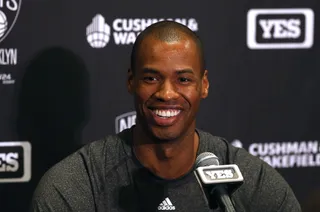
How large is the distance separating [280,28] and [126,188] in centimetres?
77

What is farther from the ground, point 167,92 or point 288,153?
point 167,92

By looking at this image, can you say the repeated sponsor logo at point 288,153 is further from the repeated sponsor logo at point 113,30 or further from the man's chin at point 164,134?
the man's chin at point 164,134

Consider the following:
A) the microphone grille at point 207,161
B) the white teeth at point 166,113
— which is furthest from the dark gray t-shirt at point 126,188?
the microphone grille at point 207,161

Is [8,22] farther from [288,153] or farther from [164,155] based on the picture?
[288,153]

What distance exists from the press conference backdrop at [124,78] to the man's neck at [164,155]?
40cm

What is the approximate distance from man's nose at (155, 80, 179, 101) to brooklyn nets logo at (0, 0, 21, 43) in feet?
1.88

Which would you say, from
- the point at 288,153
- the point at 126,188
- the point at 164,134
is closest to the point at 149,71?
the point at 164,134

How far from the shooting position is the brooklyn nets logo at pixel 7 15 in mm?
1694

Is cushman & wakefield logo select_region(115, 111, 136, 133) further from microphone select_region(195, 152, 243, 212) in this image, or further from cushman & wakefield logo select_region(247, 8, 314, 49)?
microphone select_region(195, 152, 243, 212)

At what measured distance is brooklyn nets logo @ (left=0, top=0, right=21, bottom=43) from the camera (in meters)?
1.69

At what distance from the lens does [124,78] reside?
70.9 inches

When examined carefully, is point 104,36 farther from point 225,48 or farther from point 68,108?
point 225,48

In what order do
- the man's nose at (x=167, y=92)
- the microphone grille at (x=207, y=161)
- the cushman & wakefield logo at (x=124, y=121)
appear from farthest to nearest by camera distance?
the cushman & wakefield logo at (x=124, y=121) < the man's nose at (x=167, y=92) < the microphone grille at (x=207, y=161)

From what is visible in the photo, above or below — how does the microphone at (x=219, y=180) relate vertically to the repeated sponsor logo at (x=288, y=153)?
above
